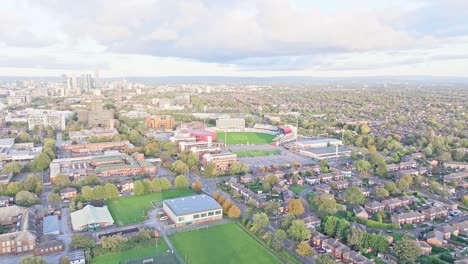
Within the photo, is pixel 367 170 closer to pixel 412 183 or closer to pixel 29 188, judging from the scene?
pixel 412 183

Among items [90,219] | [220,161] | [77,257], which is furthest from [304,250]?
[220,161]

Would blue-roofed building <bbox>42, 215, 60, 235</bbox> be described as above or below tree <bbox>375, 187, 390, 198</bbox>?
below

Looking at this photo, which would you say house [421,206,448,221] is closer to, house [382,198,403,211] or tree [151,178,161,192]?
house [382,198,403,211]

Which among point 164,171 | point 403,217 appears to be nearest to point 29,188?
point 164,171

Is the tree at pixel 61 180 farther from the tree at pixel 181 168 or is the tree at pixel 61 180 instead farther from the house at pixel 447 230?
the house at pixel 447 230

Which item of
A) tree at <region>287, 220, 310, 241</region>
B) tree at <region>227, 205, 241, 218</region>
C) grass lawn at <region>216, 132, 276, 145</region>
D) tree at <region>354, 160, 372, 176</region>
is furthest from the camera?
grass lawn at <region>216, 132, 276, 145</region>

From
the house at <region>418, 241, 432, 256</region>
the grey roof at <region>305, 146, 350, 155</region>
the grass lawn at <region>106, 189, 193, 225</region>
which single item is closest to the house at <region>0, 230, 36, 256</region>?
the grass lawn at <region>106, 189, 193, 225</region>
